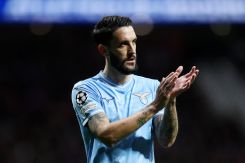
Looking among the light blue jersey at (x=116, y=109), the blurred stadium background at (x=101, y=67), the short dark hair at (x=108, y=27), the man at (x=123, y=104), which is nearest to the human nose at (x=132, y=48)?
the man at (x=123, y=104)

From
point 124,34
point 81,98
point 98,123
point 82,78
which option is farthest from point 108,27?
point 82,78

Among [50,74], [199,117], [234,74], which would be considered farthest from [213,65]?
[50,74]

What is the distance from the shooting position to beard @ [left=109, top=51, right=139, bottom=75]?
4234mm

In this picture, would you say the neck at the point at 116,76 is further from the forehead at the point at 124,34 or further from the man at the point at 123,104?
the forehead at the point at 124,34

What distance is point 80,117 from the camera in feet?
14.0

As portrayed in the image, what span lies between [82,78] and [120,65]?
27.8 ft

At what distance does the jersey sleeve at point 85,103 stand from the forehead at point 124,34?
0.38m

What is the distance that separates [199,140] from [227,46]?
2.85 m

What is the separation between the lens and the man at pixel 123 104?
3.98 meters

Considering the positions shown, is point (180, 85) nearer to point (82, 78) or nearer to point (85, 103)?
point (85, 103)

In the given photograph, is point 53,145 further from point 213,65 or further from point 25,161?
point 213,65

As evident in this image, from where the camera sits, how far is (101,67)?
12.6m

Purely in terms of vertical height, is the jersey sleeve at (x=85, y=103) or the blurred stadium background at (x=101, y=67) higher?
the jersey sleeve at (x=85, y=103)

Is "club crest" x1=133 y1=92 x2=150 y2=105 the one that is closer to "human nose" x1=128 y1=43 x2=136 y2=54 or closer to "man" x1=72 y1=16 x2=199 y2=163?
"man" x1=72 y1=16 x2=199 y2=163
